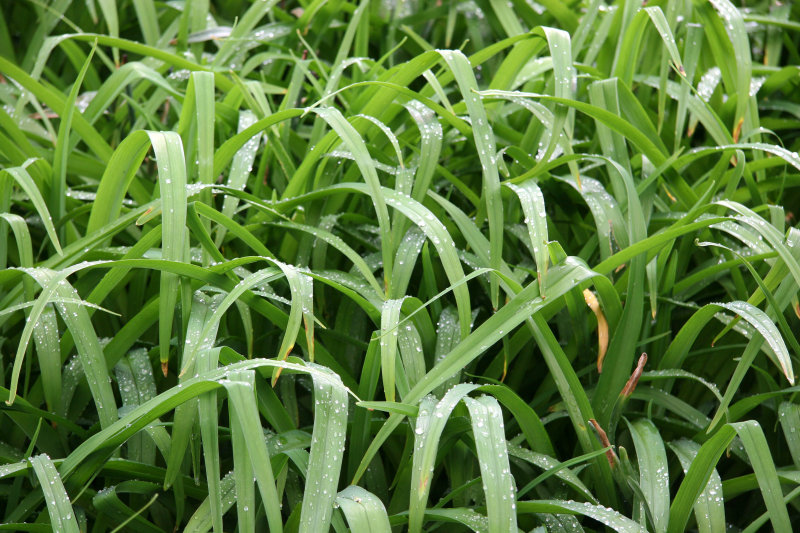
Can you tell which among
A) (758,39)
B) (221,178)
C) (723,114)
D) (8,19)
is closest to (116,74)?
(221,178)

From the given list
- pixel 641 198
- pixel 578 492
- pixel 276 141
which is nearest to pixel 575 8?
pixel 641 198

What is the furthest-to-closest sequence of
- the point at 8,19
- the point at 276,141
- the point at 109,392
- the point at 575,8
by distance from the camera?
the point at 8,19 < the point at 575,8 < the point at 276,141 < the point at 109,392

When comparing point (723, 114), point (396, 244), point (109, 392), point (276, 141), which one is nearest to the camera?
point (109, 392)

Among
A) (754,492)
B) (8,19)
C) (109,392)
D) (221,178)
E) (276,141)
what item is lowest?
(754,492)

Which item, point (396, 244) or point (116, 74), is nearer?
point (396, 244)

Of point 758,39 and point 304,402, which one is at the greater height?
point 758,39

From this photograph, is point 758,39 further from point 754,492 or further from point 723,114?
point 754,492

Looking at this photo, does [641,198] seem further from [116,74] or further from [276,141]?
[116,74]
